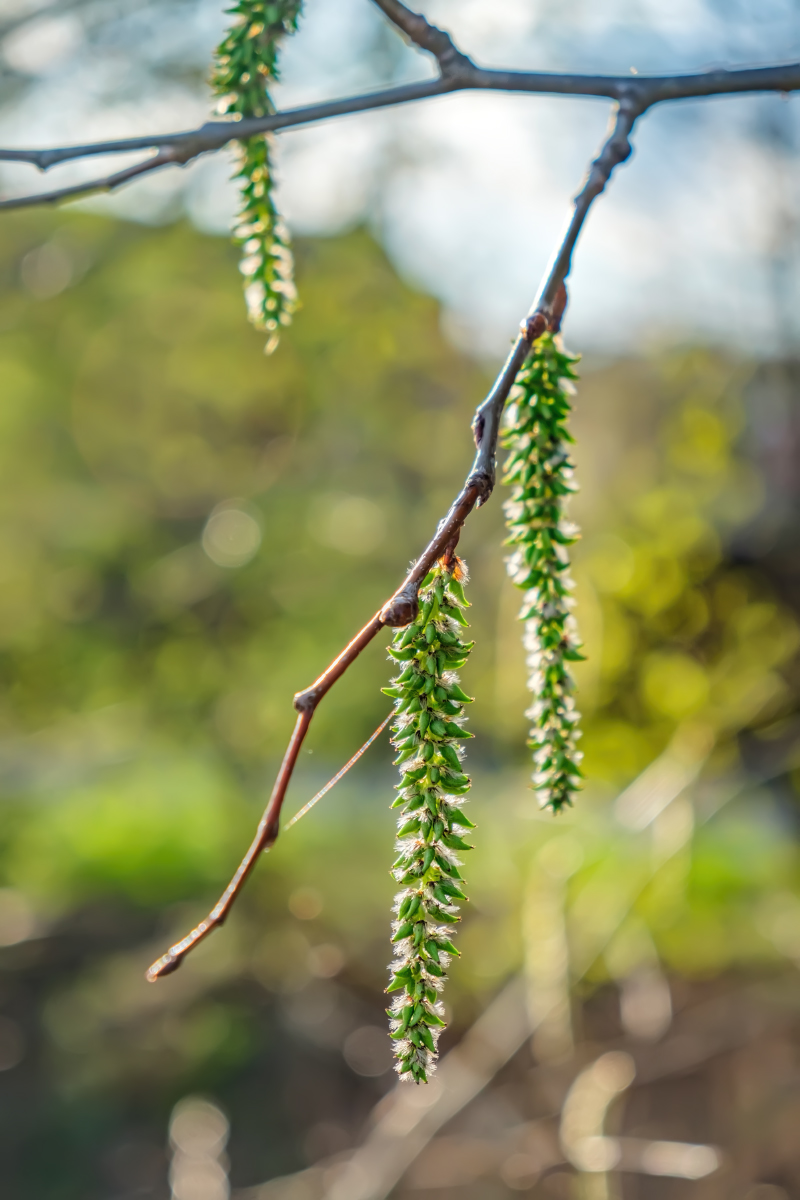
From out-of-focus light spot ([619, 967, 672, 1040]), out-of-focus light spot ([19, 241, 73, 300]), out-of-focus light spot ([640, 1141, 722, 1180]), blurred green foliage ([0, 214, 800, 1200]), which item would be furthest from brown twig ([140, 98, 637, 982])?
out-of-focus light spot ([19, 241, 73, 300])

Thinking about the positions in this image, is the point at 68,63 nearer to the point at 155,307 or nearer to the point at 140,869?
the point at 155,307

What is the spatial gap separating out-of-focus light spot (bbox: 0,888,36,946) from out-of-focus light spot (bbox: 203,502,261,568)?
6.18 ft

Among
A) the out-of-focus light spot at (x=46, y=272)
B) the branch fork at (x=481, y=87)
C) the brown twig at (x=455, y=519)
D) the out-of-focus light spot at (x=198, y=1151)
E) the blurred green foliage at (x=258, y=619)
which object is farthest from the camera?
the out-of-focus light spot at (x=46, y=272)

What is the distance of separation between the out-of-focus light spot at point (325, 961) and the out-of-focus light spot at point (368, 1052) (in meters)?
0.23

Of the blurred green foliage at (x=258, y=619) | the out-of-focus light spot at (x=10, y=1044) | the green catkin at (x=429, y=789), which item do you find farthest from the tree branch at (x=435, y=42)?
the out-of-focus light spot at (x=10, y=1044)

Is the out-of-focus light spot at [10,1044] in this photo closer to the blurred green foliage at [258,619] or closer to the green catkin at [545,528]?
the blurred green foliage at [258,619]


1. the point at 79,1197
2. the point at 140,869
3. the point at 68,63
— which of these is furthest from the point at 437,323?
the point at 79,1197

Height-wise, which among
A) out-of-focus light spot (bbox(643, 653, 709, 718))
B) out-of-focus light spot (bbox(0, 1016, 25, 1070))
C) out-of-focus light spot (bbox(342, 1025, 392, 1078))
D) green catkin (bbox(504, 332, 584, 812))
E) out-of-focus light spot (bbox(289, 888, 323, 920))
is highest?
out-of-focus light spot (bbox(643, 653, 709, 718))

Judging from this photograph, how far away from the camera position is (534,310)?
0.49 meters

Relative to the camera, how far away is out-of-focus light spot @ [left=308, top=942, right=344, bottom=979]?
127 inches

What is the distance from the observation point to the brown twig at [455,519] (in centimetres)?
39

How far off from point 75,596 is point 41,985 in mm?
1657

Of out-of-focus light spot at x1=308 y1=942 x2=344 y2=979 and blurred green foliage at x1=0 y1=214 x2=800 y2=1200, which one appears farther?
out-of-focus light spot at x1=308 y1=942 x2=344 y2=979

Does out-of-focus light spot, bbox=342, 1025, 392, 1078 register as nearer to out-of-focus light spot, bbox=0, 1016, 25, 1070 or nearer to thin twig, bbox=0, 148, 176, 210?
out-of-focus light spot, bbox=0, 1016, 25, 1070
